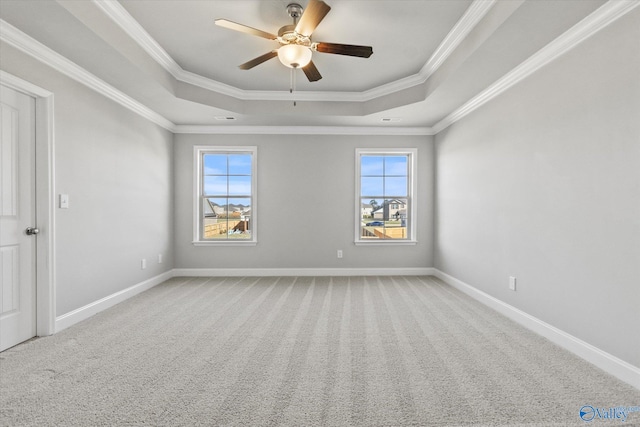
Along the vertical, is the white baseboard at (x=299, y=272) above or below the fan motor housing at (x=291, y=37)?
below

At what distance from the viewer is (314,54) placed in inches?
135

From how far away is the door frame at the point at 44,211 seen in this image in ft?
9.14

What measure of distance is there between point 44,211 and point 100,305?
49.1 inches

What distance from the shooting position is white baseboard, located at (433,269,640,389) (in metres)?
2.04

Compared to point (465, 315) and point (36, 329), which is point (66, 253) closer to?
point (36, 329)

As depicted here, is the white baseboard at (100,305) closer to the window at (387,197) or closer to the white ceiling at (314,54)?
the white ceiling at (314,54)

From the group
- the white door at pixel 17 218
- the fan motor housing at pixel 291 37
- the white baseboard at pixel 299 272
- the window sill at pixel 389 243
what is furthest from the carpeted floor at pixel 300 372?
the fan motor housing at pixel 291 37

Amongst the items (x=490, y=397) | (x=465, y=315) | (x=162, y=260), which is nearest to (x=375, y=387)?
(x=490, y=397)

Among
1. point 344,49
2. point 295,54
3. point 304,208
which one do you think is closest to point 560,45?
point 344,49

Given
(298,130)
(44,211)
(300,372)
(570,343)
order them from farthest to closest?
(298,130), (44,211), (570,343), (300,372)

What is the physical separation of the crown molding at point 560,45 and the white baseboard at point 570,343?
2.29 m

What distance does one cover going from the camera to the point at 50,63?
2.79 m

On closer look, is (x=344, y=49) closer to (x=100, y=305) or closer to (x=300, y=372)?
(x=300, y=372)

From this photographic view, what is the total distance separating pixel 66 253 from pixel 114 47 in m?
1.97
